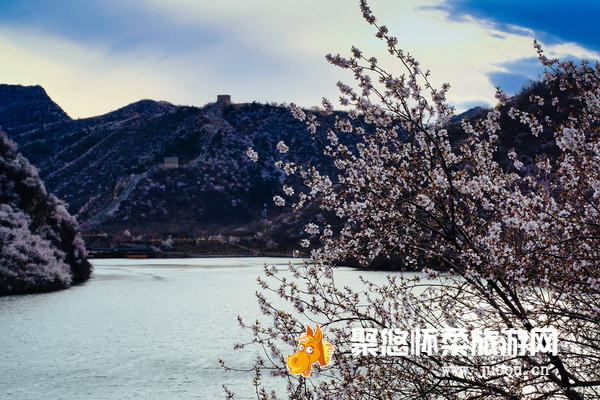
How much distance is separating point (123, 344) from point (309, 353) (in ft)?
47.0

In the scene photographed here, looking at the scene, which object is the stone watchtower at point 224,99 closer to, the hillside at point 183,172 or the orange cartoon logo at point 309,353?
the hillside at point 183,172

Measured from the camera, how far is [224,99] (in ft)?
487

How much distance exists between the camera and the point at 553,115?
51.2 m

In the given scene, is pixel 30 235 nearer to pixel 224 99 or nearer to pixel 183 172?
pixel 183 172

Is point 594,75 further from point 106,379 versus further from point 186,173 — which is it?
point 186,173

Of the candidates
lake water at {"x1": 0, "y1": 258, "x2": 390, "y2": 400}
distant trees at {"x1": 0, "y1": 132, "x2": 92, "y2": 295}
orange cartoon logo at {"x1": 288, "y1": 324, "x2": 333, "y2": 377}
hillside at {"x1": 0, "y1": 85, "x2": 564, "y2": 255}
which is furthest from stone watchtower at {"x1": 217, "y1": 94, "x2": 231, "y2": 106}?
orange cartoon logo at {"x1": 288, "y1": 324, "x2": 333, "y2": 377}

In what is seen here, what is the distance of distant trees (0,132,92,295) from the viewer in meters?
33.0

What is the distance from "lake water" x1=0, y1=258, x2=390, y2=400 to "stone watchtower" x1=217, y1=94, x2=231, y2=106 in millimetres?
115536

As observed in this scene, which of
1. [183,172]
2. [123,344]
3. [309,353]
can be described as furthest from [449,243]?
[183,172]

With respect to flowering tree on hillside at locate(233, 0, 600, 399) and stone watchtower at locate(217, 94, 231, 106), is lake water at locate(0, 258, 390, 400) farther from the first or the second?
stone watchtower at locate(217, 94, 231, 106)

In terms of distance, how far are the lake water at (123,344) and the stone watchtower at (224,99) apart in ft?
379

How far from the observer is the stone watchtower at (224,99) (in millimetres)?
147250

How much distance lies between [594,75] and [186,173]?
112 metres

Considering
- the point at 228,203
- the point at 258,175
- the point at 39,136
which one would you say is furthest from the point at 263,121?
the point at 39,136
